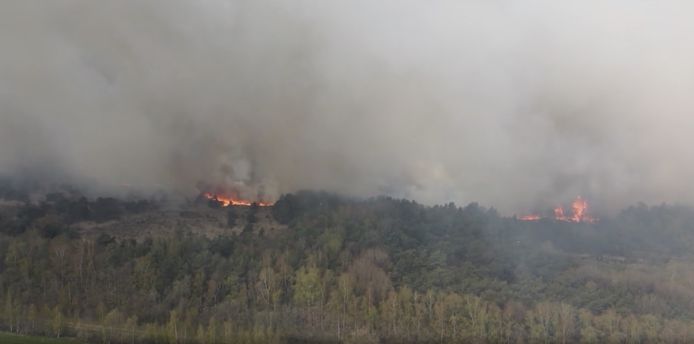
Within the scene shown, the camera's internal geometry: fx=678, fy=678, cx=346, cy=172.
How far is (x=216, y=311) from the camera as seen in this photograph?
12738 centimetres

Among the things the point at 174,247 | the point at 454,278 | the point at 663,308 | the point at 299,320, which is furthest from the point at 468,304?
the point at 174,247

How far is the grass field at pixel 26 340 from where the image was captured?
102812 millimetres

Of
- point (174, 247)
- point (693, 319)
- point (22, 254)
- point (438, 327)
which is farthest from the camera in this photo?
point (174, 247)

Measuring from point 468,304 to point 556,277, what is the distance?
36.4 meters

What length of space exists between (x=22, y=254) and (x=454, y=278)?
3630 inches

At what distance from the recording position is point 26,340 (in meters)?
106

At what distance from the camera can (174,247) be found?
161 meters

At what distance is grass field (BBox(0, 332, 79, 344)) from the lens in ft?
337

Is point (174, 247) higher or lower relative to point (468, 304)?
higher

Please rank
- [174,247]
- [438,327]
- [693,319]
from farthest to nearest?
[174,247] < [693,319] < [438,327]

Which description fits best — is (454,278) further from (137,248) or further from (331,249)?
(137,248)

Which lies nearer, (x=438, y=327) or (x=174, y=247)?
(x=438, y=327)

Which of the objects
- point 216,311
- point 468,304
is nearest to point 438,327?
point 468,304

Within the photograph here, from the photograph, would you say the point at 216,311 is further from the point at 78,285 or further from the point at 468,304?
the point at 468,304
